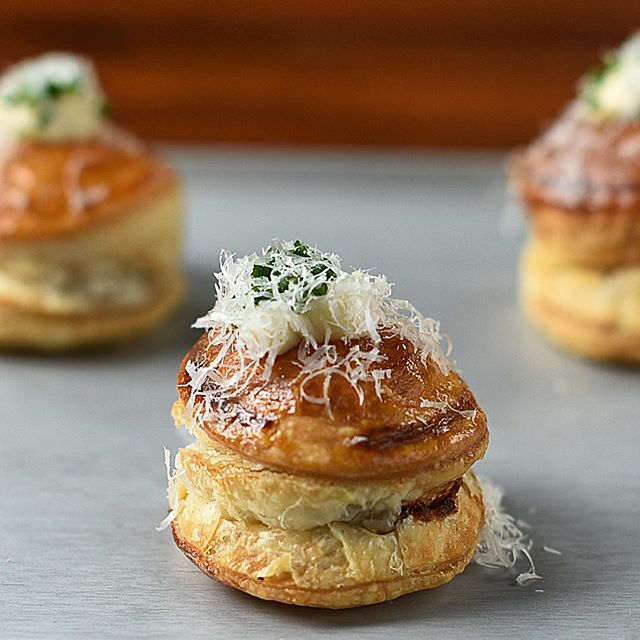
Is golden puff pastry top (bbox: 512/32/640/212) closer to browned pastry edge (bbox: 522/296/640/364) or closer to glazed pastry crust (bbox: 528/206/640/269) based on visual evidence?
glazed pastry crust (bbox: 528/206/640/269)

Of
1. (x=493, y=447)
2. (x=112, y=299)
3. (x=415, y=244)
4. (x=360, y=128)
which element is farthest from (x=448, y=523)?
(x=360, y=128)

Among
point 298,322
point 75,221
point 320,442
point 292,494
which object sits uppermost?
point 298,322

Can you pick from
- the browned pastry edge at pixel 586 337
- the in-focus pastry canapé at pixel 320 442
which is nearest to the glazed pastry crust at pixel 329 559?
the in-focus pastry canapé at pixel 320 442

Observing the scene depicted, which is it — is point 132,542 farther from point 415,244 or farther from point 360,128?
point 360,128

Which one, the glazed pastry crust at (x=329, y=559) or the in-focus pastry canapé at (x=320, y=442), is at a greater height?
the in-focus pastry canapé at (x=320, y=442)

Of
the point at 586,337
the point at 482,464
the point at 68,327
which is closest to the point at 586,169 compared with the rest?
the point at 586,337

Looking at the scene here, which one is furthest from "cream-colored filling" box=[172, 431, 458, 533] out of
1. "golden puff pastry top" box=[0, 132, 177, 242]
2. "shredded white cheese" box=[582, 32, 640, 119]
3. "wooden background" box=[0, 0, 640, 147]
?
"wooden background" box=[0, 0, 640, 147]

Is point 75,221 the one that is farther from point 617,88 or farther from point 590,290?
point 617,88

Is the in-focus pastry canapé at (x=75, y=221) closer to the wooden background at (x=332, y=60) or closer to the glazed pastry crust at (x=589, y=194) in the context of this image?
the glazed pastry crust at (x=589, y=194)
